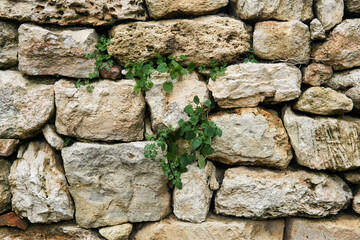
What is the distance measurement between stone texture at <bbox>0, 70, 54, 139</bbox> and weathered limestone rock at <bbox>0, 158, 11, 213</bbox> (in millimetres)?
234

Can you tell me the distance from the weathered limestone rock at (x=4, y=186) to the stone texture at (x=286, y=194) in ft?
5.15

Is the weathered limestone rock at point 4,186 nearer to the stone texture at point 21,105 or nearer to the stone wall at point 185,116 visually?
the stone wall at point 185,116

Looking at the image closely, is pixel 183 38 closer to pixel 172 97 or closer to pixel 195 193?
pixel 172 97

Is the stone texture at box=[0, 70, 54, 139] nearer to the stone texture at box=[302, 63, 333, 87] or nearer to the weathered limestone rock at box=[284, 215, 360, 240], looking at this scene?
the stone texture at box=[302, 63, 333, 87]

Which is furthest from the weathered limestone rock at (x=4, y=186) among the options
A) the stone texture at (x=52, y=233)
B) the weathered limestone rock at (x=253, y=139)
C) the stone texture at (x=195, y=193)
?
the weathered limestone rock at (x=253, y=139)

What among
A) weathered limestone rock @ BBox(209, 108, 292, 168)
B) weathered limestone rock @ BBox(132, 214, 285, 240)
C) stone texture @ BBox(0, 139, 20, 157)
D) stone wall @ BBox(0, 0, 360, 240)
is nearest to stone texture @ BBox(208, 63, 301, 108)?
stone wall @ BBox(0, 0, 360, 240)

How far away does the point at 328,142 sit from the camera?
1.88 meters

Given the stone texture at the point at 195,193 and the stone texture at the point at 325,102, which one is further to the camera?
the stone texture at the point at 195,193

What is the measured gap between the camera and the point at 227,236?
1957 millimetres

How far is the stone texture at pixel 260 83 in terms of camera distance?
1.91 meters

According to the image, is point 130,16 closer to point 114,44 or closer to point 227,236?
point 114,44

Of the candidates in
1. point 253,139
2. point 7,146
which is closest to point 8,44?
point 7,146

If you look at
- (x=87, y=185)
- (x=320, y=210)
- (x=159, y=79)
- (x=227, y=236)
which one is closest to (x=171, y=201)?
(x=227, y=236)

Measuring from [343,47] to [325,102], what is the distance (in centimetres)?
39
